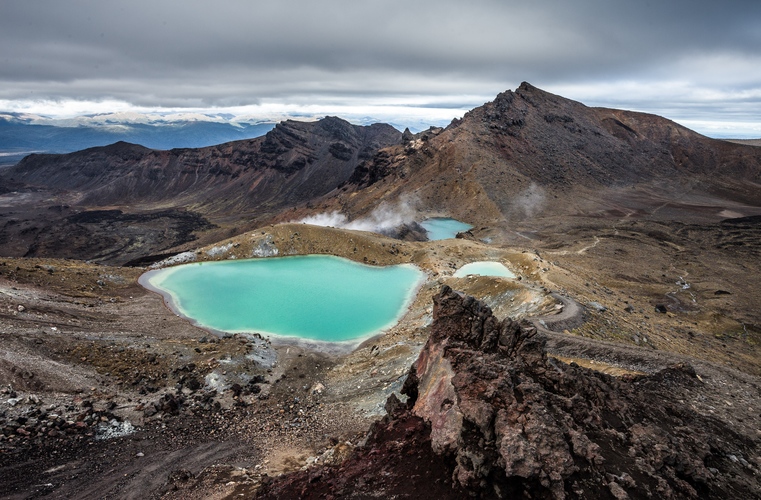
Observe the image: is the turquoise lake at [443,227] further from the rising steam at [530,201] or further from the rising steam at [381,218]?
the rising steam at [530,201]

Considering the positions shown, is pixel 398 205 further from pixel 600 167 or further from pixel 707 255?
pixel 600 167

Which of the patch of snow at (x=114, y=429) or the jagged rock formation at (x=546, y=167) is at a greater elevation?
the jagged rock formation at (x=546, y=167)

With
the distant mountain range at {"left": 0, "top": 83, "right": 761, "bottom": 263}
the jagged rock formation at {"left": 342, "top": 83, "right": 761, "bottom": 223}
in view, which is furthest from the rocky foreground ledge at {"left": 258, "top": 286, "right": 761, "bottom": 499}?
the jagged rock formation at {"left": 342, "top": 83, "right": 761, "bottom": 223}

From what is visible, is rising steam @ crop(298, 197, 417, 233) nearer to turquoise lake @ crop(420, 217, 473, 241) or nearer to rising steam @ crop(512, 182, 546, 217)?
turquoise lake @ crop(420, 217, 473, 241)

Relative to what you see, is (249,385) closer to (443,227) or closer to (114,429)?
(114,429)

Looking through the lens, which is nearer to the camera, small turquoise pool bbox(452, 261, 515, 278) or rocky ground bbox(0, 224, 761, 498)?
rocky ground bbox(0, 224, 761, 498)

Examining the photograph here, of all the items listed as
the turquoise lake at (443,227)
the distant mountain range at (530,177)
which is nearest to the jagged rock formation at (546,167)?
the distant mountain range at (530,177)

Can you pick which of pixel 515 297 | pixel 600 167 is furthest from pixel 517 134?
pixel 515 297
